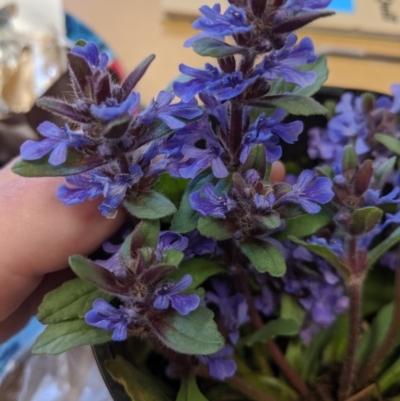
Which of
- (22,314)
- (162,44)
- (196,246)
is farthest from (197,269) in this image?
(162,44)

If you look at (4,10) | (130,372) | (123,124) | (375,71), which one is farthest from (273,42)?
(4,10)

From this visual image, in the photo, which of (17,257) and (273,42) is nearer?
(273,42)

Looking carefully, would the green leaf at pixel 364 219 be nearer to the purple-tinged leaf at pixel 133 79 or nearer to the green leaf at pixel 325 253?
Result: the green leaf at pixel 325 253

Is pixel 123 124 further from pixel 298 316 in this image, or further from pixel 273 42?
pixel 298 316

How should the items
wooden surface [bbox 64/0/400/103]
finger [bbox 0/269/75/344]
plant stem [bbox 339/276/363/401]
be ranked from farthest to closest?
wooden surface [bbox 64/0/400/103] < finger [bbox 0/269/75/344] < plant stem [bbox 339/276/363/401]

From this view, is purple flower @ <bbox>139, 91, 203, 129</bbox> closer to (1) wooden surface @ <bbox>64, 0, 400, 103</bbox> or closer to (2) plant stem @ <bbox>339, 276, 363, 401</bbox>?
(2) plant stem @ <bbox>339, 276, 363, 401</bbox>

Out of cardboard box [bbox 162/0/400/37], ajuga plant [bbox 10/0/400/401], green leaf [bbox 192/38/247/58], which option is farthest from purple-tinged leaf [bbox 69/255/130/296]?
cardboard box [bbox 162/0/400/37]

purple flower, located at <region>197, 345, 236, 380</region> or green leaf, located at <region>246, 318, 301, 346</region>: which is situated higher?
green leaf, located at <region>246, 318, 301, 346</region>
